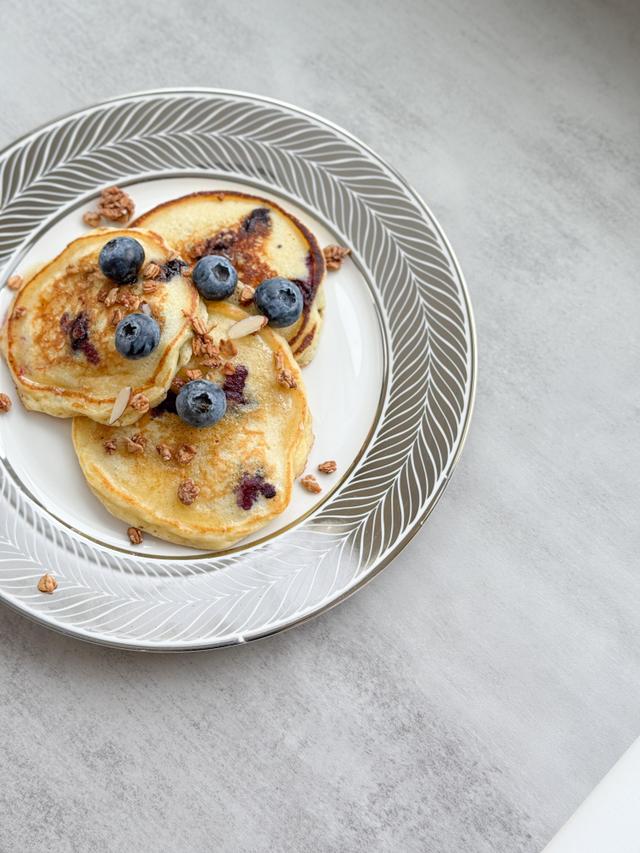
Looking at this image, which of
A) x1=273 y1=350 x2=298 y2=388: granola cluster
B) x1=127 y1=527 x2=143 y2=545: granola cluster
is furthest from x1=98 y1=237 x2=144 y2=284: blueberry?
x1=127 y1=527 x2=143 y2=545: granola cluster

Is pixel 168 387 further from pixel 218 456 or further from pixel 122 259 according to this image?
pixel 122 259

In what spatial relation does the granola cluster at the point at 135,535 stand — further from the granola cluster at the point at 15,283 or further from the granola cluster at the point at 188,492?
the granola cluster at the point at 15,283

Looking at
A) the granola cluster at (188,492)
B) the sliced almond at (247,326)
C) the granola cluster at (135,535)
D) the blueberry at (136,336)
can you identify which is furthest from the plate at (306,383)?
the blueberry at (136,336)

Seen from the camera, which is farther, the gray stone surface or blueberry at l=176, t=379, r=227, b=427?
the gray stone surface

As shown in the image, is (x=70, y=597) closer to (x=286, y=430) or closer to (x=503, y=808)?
(x=286, y=430)

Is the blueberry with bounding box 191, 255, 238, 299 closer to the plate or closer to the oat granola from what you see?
the plate

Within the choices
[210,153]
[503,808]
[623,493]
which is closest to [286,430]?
[210,153]
